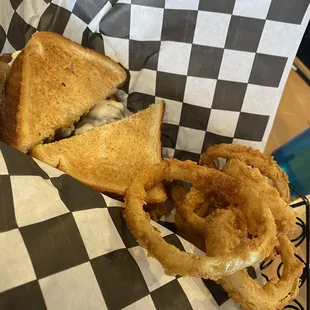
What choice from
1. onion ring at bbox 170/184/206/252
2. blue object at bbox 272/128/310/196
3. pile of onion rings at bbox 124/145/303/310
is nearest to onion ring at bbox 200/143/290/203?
pile of onion rings at bbox 124/145/303/310

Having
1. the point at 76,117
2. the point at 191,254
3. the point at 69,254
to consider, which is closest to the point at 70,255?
the point at 69,254

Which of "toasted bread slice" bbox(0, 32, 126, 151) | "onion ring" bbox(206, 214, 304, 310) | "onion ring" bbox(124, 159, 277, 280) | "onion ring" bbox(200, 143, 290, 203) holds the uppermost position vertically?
"toasted bread slice" bbox(0, 32, 126, 151)

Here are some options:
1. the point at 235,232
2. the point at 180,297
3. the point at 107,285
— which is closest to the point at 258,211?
the point at 235,232

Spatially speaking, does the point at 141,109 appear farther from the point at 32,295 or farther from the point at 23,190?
the point at 32,295

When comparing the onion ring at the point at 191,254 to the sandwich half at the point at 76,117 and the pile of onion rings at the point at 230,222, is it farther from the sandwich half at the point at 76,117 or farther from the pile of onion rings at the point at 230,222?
the sandwich half at the point at 76,117

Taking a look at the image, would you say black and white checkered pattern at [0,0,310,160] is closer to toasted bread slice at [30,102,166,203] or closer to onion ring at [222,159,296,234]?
toasted bread slice at [30,102,166,203]

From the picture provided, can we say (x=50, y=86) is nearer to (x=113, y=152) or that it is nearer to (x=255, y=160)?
(x=113, y=152)

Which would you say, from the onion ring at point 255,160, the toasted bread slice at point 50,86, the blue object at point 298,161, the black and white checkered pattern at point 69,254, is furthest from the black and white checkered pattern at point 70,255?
the blue object at point 298,161
